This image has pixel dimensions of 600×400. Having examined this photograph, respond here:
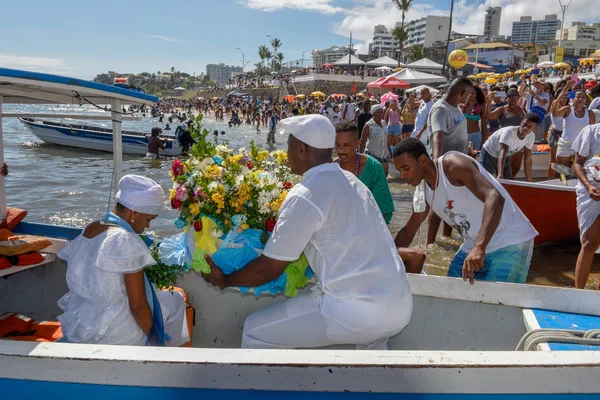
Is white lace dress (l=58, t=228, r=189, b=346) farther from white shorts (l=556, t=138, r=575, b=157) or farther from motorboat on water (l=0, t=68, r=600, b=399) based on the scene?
white shorts (l=556, t=138, r=575, b=157)

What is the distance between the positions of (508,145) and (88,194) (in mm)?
9932

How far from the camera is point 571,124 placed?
852 cm

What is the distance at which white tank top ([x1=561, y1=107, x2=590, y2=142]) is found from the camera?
8431mm

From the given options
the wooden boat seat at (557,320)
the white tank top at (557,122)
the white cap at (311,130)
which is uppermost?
the white tank top at (557,122)

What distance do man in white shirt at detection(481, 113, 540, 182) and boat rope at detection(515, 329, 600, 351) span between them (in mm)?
4644

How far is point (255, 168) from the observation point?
3.23m

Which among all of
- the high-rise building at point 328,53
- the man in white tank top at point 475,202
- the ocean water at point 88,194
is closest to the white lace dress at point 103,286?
the ocean water at point 88,194

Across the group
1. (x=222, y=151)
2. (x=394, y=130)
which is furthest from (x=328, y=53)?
(x=222, y=151)

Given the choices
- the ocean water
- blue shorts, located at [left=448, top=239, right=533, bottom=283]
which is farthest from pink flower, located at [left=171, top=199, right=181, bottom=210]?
blue shorts, located at [left=448, top=239, right=533, bottom=283]

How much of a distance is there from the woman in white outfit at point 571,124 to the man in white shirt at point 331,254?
7109 millimetres

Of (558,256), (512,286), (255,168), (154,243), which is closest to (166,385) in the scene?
(154,243)

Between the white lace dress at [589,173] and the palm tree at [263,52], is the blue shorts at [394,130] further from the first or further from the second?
the palm tree at [263,52]

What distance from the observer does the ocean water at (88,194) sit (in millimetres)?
6660

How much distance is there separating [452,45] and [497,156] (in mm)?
101460
